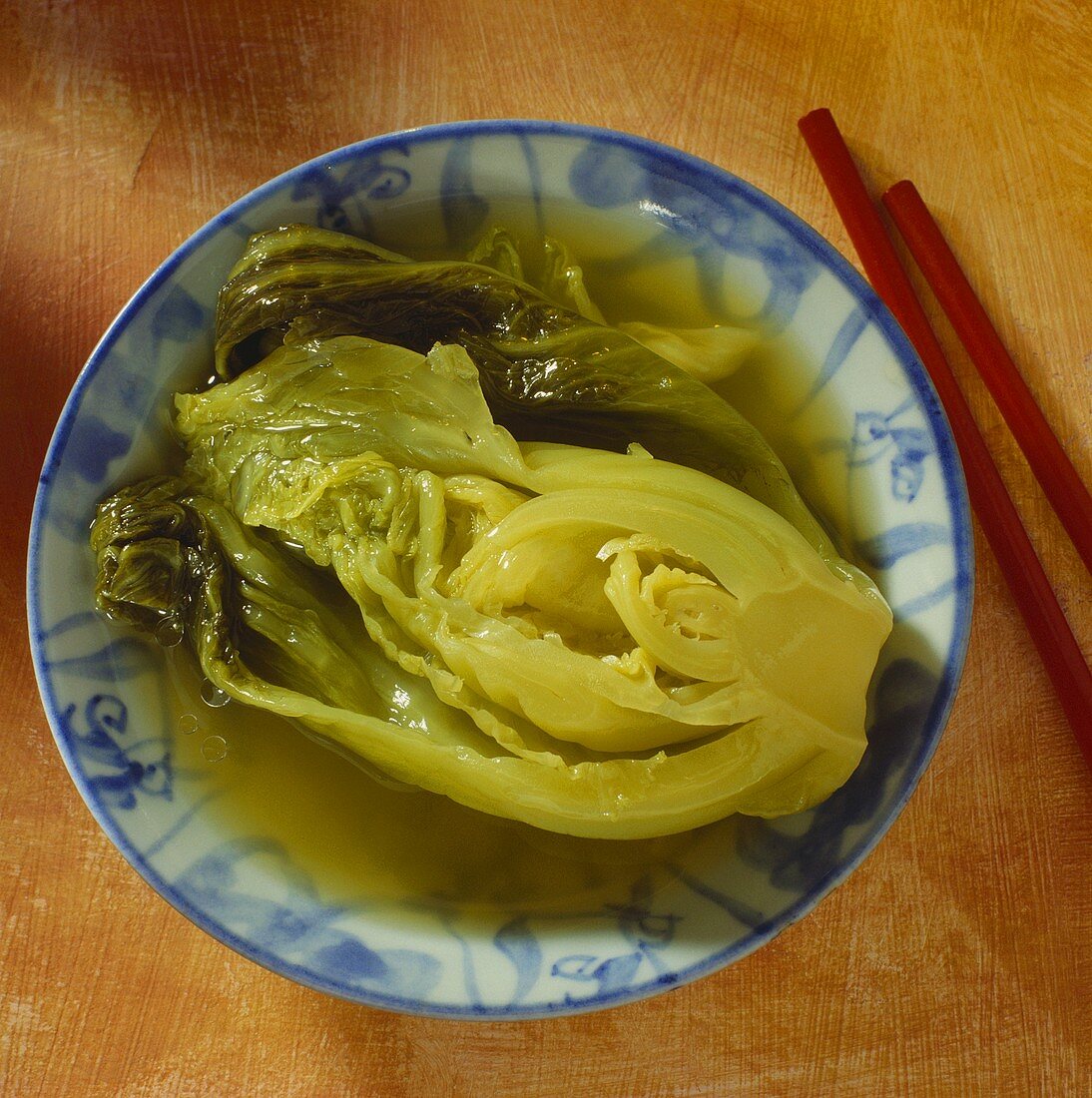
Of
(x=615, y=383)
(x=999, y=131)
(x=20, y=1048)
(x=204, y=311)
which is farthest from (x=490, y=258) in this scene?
(x=20, y=1048)

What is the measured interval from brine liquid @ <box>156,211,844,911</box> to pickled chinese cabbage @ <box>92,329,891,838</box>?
0.07 metres

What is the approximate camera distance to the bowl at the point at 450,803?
118 cm

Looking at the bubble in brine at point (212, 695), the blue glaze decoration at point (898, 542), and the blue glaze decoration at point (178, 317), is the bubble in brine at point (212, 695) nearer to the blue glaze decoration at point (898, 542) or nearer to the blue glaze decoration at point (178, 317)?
the blue glaze decoration at point (178, 317)

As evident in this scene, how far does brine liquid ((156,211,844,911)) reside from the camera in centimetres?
133

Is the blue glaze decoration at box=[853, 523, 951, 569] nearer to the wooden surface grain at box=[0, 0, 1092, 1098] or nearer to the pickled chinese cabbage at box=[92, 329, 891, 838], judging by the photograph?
the pickled chinese cabbage at box=[92, 329, 891, 838]

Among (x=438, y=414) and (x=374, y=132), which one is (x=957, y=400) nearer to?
(x=438, y=414)

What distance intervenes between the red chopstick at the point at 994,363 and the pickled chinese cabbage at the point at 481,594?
0.44m

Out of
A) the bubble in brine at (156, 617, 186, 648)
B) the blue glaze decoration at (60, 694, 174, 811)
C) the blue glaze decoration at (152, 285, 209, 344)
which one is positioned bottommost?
the blue glaze decoration at (60, 694, 174, 811)

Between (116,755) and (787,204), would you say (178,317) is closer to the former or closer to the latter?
(116,755)

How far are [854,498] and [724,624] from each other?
358 millimetres

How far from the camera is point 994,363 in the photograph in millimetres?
1518

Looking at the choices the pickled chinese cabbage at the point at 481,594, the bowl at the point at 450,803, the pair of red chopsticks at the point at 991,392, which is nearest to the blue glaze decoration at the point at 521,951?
the bowl at the point at 450,803

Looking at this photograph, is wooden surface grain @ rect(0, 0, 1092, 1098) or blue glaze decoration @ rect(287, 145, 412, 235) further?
wooden surface grain @ rect(0, 0, 1092, 1098)

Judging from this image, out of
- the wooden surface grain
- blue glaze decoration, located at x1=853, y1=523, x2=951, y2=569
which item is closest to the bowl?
blue glaze decoration, located at x1=853, y1=523, x2=951, y2=569
